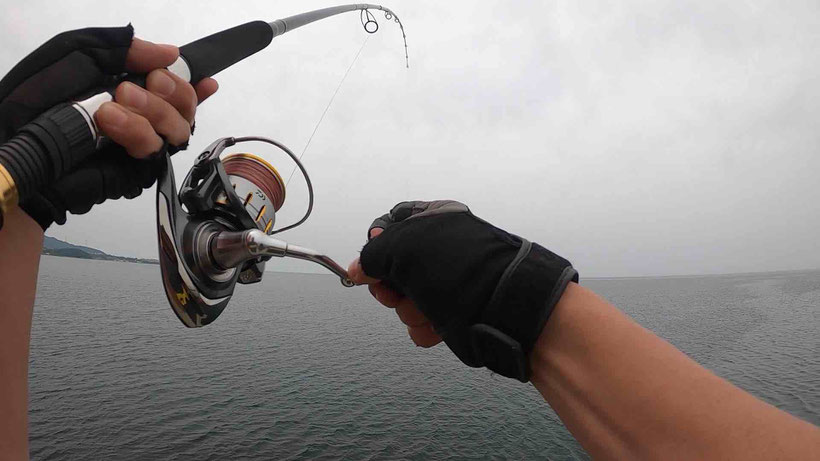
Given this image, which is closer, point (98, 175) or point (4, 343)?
point (4, 343)

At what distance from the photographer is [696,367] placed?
4.00ft

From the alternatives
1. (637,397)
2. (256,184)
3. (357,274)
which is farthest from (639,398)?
(256,184)

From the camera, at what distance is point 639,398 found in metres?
1.21

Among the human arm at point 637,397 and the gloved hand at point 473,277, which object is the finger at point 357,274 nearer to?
the gloved hand at point 473,277

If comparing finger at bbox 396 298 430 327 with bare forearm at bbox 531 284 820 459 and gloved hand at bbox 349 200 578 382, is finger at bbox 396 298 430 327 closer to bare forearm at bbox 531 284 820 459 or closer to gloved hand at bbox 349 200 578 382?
gloved hand at bbox 349 200 578 382

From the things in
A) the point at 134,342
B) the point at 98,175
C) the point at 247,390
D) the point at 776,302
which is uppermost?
the point at 98,175

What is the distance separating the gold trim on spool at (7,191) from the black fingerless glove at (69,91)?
1.78 feet

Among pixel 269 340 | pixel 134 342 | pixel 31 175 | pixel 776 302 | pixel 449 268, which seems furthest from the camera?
pixel 776 302

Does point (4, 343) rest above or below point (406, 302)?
above

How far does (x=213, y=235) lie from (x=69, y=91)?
41.3 inches

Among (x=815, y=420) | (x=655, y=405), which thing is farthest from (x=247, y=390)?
(x=815, y=420)

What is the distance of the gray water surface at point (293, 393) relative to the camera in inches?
605

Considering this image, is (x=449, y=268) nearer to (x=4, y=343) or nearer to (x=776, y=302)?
(x=4, y=343)

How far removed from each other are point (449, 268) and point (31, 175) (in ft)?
5.66
